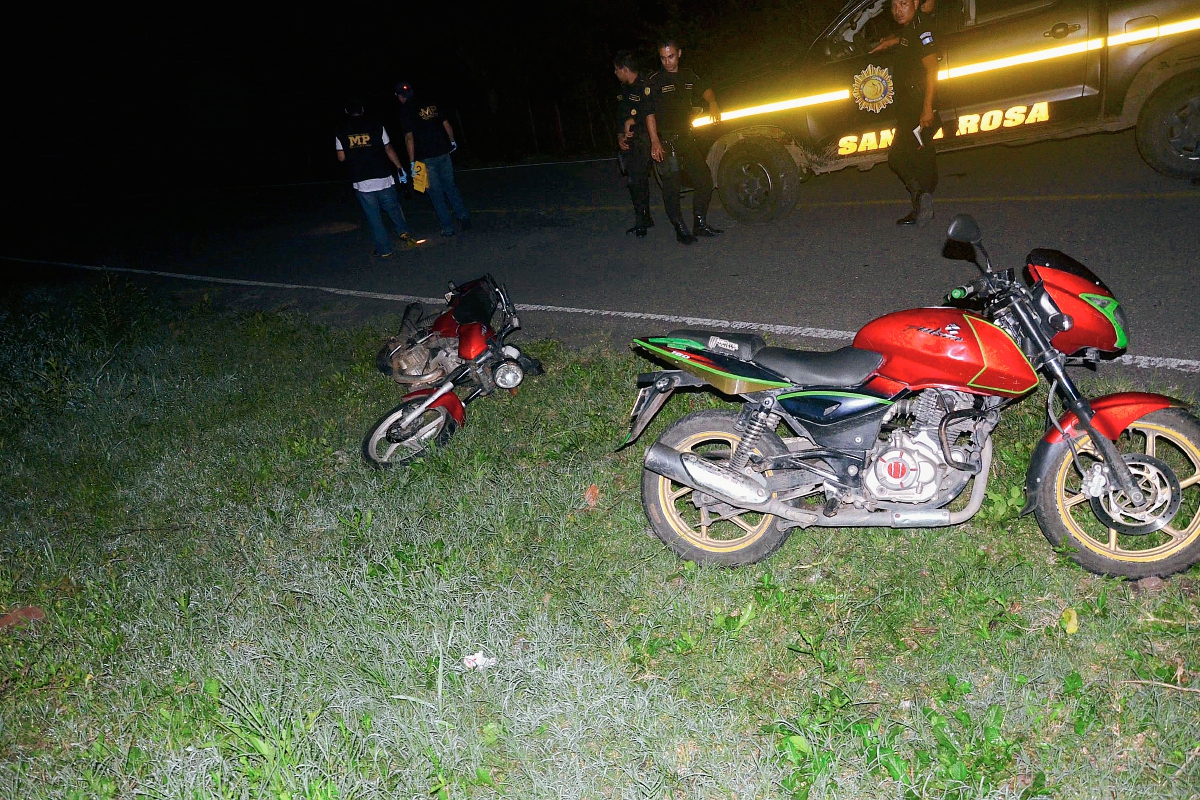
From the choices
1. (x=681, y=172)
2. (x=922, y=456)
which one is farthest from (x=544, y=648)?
(x=681, y=172)

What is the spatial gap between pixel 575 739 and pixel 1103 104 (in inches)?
308

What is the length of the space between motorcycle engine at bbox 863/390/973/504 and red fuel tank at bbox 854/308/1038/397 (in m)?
0.15

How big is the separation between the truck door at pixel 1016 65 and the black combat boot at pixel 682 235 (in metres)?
2.78

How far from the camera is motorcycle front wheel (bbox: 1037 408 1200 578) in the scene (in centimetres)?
350

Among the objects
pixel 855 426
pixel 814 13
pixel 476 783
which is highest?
pixel 814 13

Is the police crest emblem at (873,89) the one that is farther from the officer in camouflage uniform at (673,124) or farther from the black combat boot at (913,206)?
the officer in camouflage uniform at (673,124)

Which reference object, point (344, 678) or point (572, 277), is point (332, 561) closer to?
point (344, 678)

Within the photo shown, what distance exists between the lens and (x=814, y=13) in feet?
57.7

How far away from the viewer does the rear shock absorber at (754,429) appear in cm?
386

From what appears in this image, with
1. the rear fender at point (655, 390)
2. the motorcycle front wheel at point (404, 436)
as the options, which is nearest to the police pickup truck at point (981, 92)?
the motorcycle front wheel at point (404, 436)

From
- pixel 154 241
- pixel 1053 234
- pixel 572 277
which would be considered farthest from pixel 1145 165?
pixel 154 241

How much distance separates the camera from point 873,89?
8711 mm

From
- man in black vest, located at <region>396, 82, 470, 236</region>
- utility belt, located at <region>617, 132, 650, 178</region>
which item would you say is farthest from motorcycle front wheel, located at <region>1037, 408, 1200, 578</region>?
man in black vest, located at <region>396, 82, 470, 236</region>

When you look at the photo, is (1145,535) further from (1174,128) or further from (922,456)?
(1174,128)
